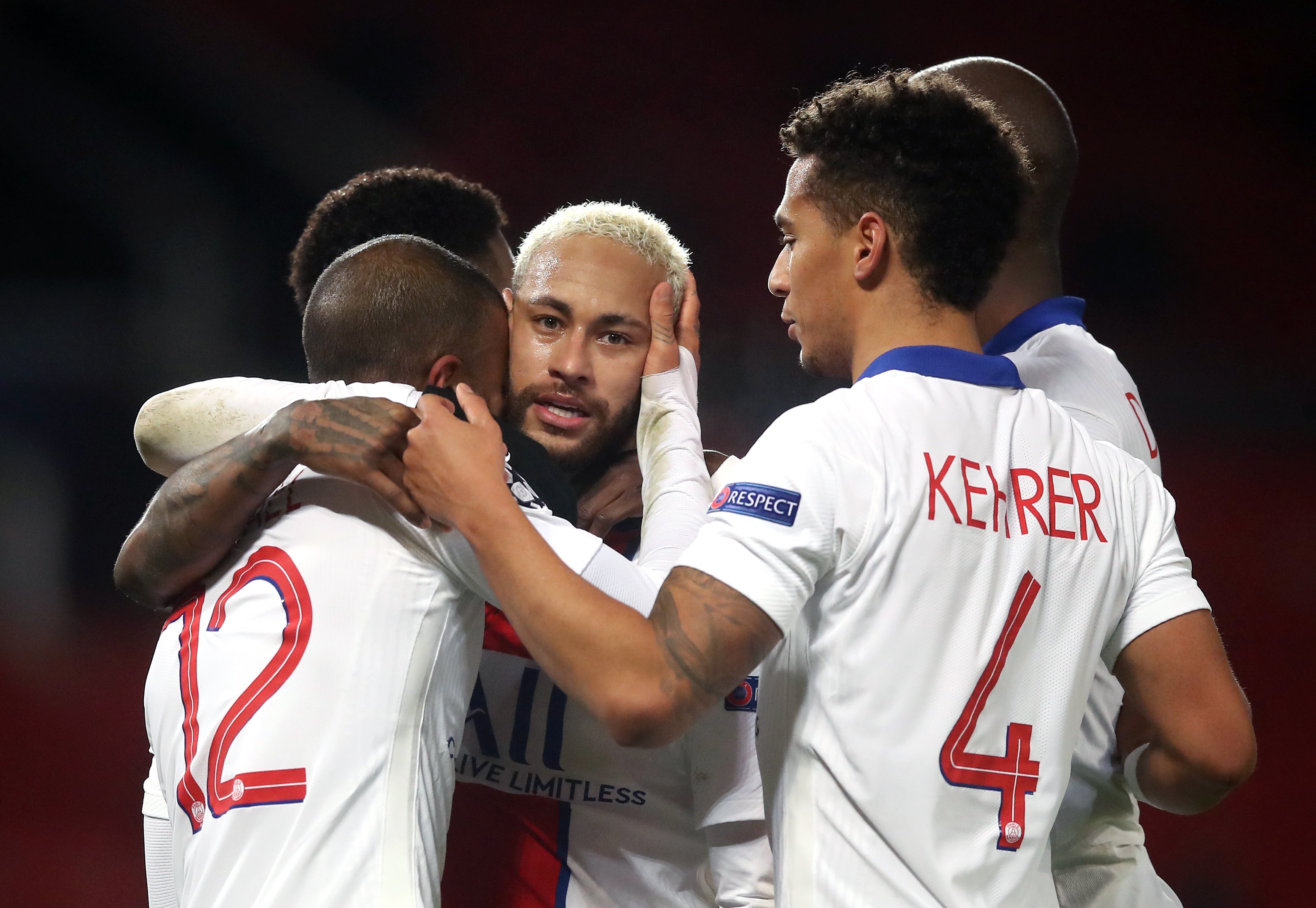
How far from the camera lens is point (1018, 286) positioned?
1995mm

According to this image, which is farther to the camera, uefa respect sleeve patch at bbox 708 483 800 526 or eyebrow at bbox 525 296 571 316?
eyebrow at bbox 525 296 571 316

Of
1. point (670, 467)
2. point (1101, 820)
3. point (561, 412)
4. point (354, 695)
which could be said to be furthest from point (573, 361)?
point (1101, 820)

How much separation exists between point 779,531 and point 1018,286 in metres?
1.06

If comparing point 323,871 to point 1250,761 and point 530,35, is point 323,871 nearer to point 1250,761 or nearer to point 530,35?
point 1250,761

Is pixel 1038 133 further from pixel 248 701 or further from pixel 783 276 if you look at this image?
pixel 248 701

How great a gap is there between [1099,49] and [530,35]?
2171mm

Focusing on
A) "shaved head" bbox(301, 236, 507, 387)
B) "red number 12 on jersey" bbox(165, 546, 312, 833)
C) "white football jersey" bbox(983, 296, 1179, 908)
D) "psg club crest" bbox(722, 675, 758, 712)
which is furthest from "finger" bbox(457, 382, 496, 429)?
"white football jersey" bbox(983, 296, 1179, 908)

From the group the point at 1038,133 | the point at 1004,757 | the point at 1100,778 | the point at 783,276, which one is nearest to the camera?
the point at 1004,757

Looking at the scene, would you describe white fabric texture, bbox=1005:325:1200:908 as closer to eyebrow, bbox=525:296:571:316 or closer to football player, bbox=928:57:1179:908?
football player, bbox=928:57:1179:908

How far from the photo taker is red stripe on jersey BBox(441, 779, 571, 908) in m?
1.64

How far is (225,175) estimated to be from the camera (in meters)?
4.18

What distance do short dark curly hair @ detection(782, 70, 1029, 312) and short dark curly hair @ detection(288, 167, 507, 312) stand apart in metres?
1.13

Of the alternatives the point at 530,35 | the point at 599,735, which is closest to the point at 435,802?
the point at 599,735

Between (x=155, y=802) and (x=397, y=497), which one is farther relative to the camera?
(x=155, y=802)
